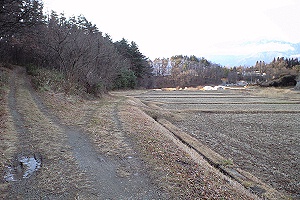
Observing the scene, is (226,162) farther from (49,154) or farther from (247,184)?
(49,154)

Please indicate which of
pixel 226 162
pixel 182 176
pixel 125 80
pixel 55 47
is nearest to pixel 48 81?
pixel 55 47

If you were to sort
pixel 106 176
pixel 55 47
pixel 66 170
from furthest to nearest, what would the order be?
pixel 55 47, pixel 66 170, pixel 106 176

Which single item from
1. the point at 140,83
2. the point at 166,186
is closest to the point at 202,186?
the point at 166,186

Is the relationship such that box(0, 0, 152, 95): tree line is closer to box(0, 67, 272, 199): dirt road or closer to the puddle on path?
box(0, 67, 272, 199): dirt road

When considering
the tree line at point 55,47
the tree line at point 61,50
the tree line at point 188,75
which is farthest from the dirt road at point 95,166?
the tree line at point 188,75

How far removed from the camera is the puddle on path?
5027mm

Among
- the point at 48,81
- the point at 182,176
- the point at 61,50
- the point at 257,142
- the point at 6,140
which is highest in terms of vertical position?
the point at 61,50

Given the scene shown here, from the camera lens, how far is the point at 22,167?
5.51m

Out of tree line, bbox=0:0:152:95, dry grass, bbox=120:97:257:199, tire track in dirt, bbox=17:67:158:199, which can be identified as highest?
tree line, bbox=0:0:152:95

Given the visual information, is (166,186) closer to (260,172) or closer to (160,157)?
(160,157)

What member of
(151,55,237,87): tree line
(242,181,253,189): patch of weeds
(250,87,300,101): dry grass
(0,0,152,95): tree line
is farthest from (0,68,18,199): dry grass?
(151,55,237,87): tree line

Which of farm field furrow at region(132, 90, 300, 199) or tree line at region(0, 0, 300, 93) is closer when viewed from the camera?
farm field furrow at region(132, 90, 300, 199)

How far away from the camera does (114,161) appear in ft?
20.6

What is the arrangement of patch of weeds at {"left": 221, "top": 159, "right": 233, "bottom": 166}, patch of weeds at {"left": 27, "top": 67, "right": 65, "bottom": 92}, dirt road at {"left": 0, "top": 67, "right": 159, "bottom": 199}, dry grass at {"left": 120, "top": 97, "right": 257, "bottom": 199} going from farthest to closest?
patch of weeds at {"left": 27, "top": 67, "right": 65, "bottom": 92} → patch of weeds at {"left": 221, "top": 159, "right": 233, "bottom": 166} → dry grass at {"left": 120, "top": 97, "right": 257, "bottom": 199} → dirt road at {"left": 0, "top": 67, "right": 159, "bottom": 199}
